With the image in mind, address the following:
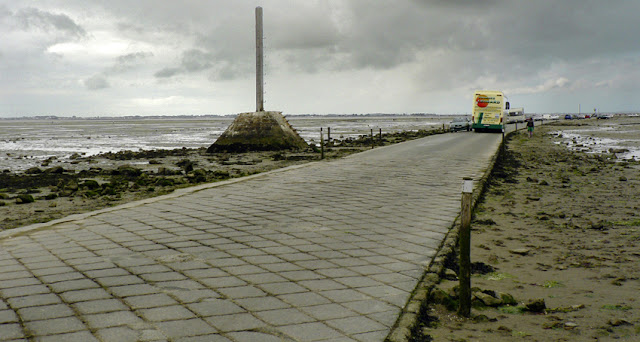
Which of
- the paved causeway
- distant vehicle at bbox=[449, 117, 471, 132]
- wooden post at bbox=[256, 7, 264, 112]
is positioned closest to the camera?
the paved causeway

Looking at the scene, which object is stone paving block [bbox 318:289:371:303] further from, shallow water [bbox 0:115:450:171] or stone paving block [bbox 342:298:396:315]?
shallow water [bbox 0:115:450:171]

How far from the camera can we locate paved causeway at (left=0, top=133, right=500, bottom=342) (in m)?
3.39

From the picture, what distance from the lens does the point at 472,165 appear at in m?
14.1

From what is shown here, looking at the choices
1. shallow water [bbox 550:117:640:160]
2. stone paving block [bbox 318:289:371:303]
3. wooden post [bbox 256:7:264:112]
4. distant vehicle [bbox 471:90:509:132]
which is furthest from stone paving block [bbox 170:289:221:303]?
distant vehicle [bbox 471:90:509:132]

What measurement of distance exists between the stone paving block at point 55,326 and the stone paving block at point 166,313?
0.39 meters

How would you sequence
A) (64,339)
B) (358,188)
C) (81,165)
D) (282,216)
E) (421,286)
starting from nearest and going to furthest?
(64,339)
(421,286)
(282,216)
(358,188)
(81,165)

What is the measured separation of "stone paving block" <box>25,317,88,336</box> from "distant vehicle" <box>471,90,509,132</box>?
3760 cm

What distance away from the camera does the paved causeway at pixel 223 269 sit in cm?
339

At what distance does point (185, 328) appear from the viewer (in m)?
3.33

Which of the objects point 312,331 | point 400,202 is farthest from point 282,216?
point 312,331

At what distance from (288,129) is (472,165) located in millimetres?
13040

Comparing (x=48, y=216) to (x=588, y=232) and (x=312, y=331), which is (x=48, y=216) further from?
(x=588, y=232)

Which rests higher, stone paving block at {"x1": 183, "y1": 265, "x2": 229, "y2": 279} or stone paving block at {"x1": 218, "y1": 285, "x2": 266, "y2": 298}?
stone paving block at {"x1": 183, "y1": 265, "x2": 229, "y2": 279}

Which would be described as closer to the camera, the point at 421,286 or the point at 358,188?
the point at 421,286
